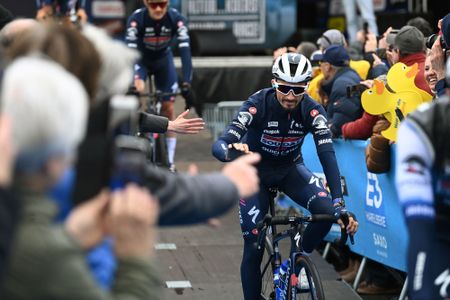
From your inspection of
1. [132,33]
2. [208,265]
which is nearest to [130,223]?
[208,265]

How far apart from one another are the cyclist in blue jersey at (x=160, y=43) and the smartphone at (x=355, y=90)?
11.2 ft

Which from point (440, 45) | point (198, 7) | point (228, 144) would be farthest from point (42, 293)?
point (198, 7)

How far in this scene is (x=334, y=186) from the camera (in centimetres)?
792

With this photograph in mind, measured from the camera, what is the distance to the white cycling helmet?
8.10 metres

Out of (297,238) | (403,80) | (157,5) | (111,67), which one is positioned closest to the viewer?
(111,67)

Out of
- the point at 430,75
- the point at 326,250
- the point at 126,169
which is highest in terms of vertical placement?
the point at 126,169

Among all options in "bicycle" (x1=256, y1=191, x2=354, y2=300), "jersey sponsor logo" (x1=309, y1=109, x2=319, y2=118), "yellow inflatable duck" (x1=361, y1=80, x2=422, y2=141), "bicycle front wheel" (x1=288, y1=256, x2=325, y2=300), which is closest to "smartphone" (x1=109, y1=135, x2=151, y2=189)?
"bicycle" (x1=256, y1=191, x2=354, y2=300)

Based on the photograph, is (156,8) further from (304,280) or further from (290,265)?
(304,280)

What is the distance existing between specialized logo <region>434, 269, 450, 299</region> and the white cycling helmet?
3.86 metres

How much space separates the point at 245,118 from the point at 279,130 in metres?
0.27

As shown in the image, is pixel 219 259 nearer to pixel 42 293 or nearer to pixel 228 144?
pixel 228 144

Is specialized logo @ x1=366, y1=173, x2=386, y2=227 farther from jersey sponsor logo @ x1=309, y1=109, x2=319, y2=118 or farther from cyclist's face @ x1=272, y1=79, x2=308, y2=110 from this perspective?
cyclist's face @ x1=272, y1=79, x2=308, y2=110

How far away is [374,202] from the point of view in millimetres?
9336

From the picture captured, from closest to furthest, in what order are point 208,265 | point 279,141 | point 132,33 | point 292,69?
point 292,69 → point 279,141 → point 208,265 → point 132,33
